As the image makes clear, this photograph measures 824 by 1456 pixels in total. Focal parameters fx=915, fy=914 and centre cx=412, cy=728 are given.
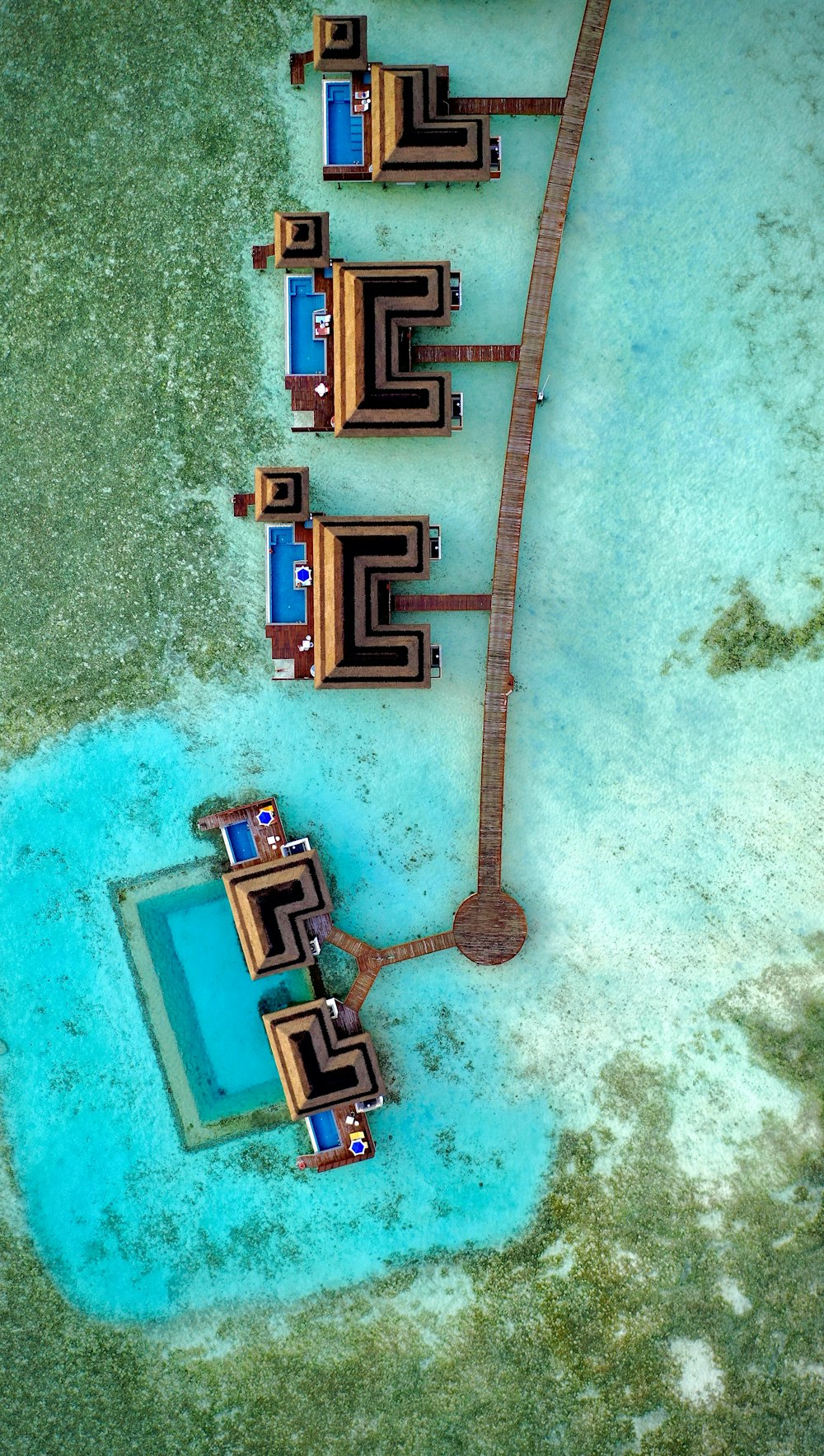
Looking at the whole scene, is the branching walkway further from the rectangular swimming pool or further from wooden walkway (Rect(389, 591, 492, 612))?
the rectangular swimming pool

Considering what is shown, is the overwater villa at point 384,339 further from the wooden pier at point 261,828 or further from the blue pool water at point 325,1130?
the blue pool water at point 325,1130

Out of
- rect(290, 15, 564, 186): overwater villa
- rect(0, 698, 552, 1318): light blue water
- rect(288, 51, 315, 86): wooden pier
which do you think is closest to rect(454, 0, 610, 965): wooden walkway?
rect(0, 698, 552, 1318): light blue water

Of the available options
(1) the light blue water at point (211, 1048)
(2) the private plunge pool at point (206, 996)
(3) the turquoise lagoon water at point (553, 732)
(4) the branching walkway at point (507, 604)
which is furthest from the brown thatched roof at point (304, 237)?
(2) the private plunge pool at point (206, 996)

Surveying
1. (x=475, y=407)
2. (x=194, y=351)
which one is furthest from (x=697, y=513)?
(x=194, y=351)

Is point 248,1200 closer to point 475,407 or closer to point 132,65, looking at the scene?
point 475,407

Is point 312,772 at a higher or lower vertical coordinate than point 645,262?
lower

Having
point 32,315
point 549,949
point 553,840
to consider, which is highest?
point 32,315

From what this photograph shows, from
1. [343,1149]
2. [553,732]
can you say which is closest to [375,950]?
[343,1149]
